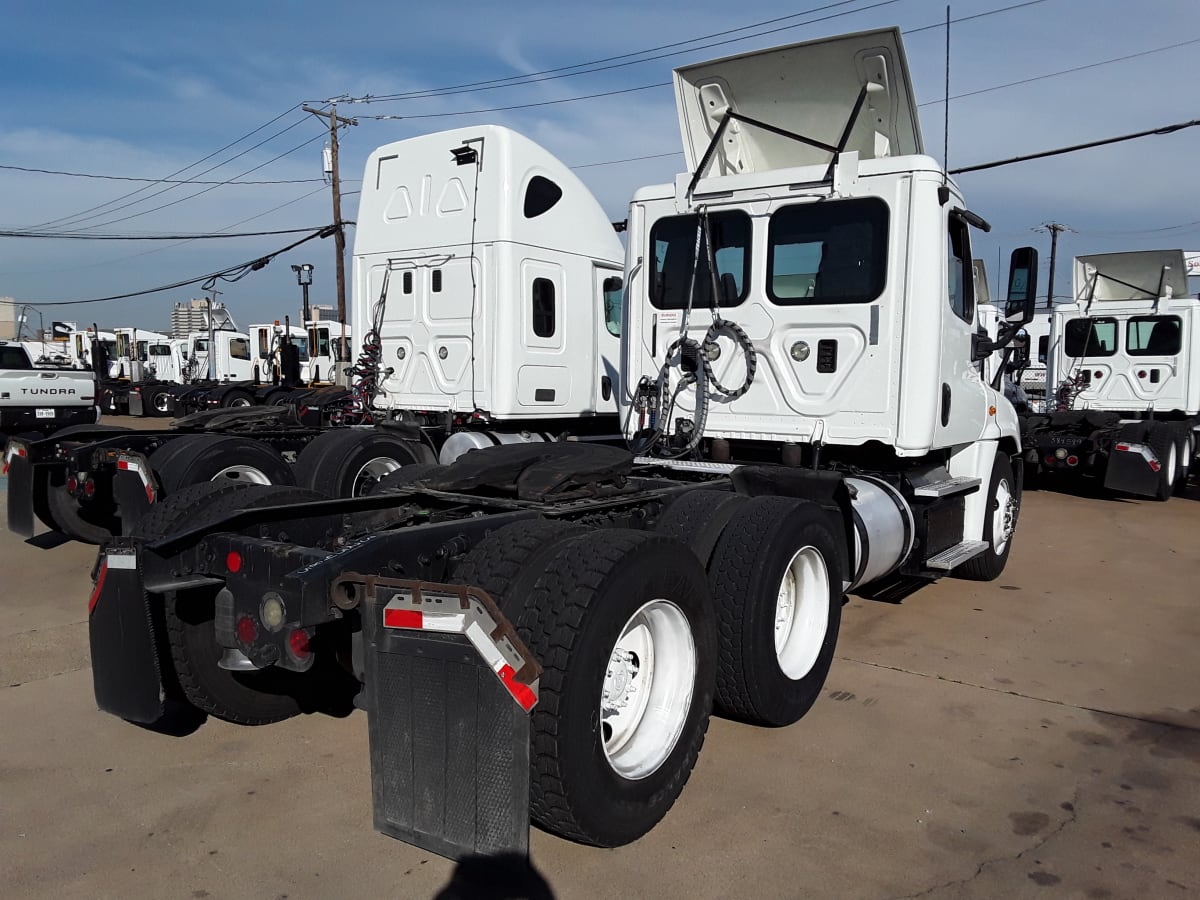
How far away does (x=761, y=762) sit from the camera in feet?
13.3

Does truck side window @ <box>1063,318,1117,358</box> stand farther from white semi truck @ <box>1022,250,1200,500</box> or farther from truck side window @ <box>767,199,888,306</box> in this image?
truck side window @ <box>767,199,888,306</box>

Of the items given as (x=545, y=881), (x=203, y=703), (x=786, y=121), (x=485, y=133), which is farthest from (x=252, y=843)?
(x=485, y=133)

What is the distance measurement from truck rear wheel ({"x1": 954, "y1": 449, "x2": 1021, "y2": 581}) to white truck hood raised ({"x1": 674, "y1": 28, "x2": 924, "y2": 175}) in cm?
275

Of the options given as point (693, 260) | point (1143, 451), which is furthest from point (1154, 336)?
point (693, 260)

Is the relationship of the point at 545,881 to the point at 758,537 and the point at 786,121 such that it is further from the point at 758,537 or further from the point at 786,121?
the point at 786,121

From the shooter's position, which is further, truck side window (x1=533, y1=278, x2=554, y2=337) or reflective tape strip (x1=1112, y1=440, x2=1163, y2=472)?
reflective tape strip (x1=1112, y1=440, x2=1163, y2=472)

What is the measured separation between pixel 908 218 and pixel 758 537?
264cm

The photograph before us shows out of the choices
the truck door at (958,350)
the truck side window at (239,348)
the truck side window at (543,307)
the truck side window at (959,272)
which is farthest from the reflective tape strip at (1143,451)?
the truck side window at (239,348)

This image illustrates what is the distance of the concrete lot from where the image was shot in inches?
124

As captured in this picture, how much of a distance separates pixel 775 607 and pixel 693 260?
9.80ft

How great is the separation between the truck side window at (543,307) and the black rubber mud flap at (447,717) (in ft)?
19.6

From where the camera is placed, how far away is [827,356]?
5.99m

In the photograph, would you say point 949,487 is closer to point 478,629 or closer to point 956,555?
point 956,555

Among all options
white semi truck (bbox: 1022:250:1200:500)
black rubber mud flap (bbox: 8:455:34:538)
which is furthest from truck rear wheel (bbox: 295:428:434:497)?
white semi truck (bbox: 1022:250:1200:500)
